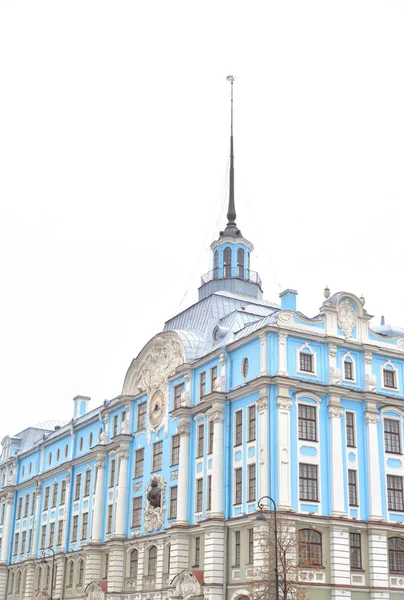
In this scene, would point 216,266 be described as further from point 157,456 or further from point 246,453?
point 246,453

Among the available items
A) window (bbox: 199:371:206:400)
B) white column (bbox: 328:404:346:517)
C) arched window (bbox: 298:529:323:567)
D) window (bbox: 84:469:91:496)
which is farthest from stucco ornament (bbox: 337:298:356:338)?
window (bbox: 84:469:91:496)

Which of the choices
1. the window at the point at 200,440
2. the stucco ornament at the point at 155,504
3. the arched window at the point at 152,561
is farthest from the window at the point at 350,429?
the arched window at the point at 152,561

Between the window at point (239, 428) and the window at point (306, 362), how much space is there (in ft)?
16.1

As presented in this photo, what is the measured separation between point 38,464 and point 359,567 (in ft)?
151

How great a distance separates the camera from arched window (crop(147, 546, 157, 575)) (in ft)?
187

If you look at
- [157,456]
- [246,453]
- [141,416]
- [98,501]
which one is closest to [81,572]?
[98,501]

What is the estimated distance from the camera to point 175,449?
57.6 m

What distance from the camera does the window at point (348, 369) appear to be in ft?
173

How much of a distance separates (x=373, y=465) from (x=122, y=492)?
832 inches

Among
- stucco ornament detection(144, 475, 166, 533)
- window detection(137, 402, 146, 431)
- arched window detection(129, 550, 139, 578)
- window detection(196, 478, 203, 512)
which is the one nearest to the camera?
window detection(196, 478, 203, 512)

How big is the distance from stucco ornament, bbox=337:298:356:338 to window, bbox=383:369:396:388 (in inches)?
148

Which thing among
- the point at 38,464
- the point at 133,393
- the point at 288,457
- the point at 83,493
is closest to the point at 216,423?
the point at 288,457

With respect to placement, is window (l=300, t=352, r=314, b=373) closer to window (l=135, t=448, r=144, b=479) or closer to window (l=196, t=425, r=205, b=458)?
window (l=196, t=425, r=205, b=458)

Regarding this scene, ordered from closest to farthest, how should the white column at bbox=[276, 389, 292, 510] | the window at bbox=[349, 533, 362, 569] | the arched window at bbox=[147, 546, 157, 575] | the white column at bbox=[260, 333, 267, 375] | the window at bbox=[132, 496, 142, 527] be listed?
the white column at bbox=[276, 389, 292, 510]
the window at bbox=[349, 533, 362, 569]
the white column at bbox=[260, 333, 267, 375]
the arched window at bbox=[147, 546, 157, 575]
the window at bbox=[132, 496, 142, 527]
